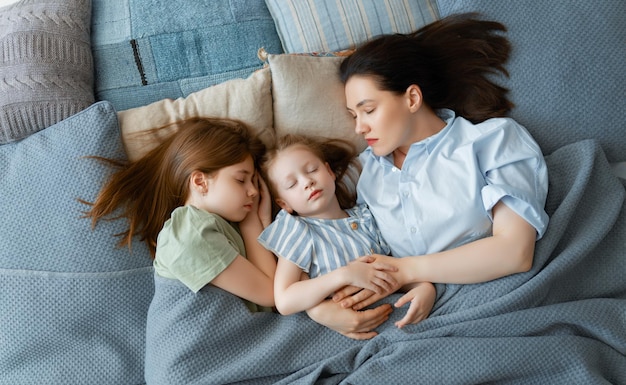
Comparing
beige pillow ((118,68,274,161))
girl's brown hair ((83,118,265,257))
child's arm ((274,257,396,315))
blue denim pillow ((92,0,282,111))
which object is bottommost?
child's arm ((274,257,396,315))

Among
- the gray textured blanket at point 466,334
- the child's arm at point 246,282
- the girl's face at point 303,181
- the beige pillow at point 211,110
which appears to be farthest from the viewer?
the beige pillow at point 211,110

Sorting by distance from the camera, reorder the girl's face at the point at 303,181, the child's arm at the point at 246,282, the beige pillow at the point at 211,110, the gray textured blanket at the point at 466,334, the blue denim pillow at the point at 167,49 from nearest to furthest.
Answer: the gray textured blanket at the point at 466,334, the child's arm at the point at 246,282, the girl's face at the point at 303,181, the beige pillow at the point at 211,110, the blue denim pillow at the point at 167,49

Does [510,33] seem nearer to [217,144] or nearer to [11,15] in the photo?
[217,144]

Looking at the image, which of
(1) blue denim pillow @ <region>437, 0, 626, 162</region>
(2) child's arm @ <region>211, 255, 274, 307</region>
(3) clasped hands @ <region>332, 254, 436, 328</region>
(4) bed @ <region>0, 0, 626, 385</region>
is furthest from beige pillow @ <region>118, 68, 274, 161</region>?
(1) blue denim pillow @ <region>437, 0, 626, 162</region>

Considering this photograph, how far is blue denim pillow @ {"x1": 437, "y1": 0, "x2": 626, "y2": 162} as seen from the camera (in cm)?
156

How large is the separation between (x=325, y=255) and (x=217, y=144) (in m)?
0.41

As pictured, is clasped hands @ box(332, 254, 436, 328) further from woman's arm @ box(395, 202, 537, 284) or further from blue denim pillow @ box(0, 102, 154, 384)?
blue denim pillow @ box(0, 102, 154, 384)

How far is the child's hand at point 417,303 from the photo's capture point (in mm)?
1346

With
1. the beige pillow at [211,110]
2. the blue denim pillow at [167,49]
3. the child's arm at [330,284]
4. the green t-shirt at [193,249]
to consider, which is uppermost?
the blue denim pillow at [167,49]

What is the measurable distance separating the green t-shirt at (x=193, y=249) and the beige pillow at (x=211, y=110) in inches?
11.5

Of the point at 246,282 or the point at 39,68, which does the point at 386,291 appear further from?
the point at 39,68

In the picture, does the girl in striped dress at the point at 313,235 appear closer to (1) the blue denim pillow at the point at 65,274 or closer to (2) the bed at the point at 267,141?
(2) the bed at the point at 267,141

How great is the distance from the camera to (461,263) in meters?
1.37

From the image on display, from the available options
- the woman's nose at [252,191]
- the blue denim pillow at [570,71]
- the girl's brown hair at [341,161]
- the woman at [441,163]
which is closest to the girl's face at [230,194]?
the woman's nose at [252,191]
